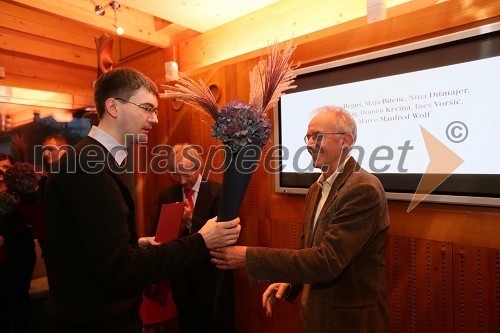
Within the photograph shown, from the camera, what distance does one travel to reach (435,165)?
1990 millimetres

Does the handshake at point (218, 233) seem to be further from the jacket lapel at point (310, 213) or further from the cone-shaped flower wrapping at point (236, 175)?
the jacket lapel at point (310, 213)

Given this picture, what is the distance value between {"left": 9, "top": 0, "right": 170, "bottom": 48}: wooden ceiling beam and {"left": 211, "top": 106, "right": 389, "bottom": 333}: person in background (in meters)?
2.84

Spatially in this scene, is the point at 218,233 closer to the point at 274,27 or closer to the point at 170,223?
the point at 170,223

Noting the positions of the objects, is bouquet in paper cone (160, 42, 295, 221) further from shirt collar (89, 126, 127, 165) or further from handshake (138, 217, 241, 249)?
shirt collar (89, 126, 127, 165)

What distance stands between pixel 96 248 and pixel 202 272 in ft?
5.31

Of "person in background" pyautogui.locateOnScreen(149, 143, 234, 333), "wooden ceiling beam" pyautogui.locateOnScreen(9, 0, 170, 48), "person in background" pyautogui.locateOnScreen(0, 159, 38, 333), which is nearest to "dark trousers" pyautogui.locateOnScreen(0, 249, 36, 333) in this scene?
"person in background" pyautogui.locateOnScreen(0, 159, 38, 333)

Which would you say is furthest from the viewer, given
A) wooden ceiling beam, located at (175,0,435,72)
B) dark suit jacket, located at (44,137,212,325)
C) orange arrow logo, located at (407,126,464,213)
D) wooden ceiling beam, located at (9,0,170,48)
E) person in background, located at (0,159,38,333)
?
wooden ceiling beam, located at (9,0,170,48)

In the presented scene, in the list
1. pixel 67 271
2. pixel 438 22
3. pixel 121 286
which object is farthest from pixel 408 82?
pixel 67 271

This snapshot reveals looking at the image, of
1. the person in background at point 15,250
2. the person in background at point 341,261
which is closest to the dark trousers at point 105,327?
the person in background at point 341,261

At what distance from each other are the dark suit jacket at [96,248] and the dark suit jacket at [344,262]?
41 centimetres

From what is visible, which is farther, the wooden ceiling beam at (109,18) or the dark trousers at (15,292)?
the wooden ceiling beam at (109,18)

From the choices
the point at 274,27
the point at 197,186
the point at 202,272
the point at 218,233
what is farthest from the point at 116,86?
the point at 274,27

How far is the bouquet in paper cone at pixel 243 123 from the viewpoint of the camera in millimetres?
1289

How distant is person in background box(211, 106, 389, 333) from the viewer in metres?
1.47
